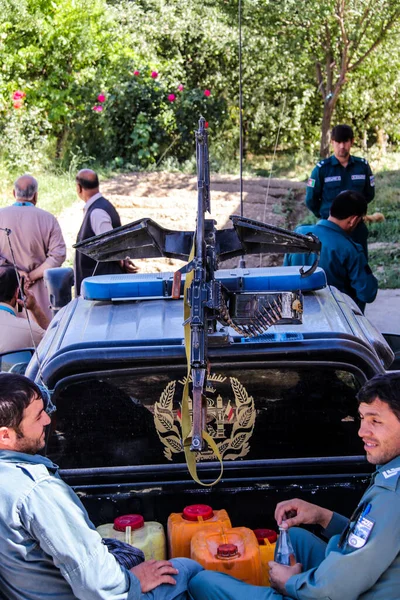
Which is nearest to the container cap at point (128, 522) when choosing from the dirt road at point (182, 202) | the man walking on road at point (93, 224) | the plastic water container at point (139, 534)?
the plastic water container at point (139, 534)

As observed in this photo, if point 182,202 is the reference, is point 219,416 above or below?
above

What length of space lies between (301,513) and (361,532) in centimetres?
56

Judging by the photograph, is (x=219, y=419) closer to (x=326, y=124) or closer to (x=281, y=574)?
(x=281, y=574)

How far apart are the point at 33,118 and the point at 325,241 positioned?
39.3ft

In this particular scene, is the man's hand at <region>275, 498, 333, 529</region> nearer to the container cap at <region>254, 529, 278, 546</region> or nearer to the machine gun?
the container cap at <region>254, 529, 278, 546</region>

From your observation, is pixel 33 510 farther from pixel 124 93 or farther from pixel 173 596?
pixel 124 93

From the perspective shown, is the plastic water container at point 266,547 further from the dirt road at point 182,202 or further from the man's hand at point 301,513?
the dirt road at point 182,202

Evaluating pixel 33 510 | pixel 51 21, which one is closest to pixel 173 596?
pixel 33 510

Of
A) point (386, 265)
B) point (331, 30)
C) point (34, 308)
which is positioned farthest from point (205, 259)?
point (331, 30)

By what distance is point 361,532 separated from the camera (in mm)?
2771

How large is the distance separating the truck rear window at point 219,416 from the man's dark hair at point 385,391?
0.47m

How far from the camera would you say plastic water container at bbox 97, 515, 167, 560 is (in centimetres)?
333

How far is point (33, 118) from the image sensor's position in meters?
16.7

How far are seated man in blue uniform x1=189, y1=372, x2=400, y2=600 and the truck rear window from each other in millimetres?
392
